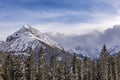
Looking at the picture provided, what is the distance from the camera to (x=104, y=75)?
122062 millimetres

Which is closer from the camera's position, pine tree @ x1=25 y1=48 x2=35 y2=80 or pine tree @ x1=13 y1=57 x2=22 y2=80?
pine tree @ x1=25 y1=48 x2=35 y2=80

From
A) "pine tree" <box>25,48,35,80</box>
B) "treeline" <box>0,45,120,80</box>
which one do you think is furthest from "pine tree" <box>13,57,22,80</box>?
"pine tree" <box>25,48,35,80</box>

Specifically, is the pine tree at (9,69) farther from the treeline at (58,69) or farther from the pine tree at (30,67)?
the pine tree at (30,67)

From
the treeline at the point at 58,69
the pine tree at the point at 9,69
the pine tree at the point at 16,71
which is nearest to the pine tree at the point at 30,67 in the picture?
the treeline at the point at 58,69

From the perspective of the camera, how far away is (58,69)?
148 m

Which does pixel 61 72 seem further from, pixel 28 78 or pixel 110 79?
pixel 28 78

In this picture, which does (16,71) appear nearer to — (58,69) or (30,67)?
(30,67)

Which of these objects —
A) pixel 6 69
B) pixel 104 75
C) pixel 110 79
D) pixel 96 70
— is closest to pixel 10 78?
pixel 6 69

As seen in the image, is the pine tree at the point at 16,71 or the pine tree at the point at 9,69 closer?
the pine tree at the point at 9,69

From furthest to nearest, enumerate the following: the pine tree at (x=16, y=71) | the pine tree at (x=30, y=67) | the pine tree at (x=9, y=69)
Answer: the pine tree at (x=16, y=71) < the pine tree at (x=9, y=69) < the pine tree at (x=30, y=67)

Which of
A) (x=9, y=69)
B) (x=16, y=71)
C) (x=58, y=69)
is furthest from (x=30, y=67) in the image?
(x=58, y=69)

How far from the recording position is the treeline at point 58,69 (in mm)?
111125

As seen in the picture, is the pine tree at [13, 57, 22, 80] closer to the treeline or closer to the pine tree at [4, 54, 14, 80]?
the treeline

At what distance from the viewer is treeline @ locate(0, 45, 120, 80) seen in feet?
365
